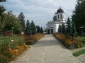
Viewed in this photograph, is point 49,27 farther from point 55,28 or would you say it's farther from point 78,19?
point 78,19

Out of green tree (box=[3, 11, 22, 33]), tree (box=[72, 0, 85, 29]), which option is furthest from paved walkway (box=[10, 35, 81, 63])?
green tree (box=[3, 11, 22, 33])

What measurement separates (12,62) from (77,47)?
1127 cm

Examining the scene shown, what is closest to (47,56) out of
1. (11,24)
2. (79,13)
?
(79,13)

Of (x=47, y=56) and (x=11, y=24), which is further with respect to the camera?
(x=11, y=24)

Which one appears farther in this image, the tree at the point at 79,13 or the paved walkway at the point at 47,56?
the tree at the point at 79,13

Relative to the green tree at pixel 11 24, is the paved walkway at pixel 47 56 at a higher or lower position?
lower

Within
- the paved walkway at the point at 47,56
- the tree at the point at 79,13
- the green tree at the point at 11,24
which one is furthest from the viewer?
the green tree at the point at 11,24

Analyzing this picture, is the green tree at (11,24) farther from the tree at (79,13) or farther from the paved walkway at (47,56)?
the paved walkway at (47,56)

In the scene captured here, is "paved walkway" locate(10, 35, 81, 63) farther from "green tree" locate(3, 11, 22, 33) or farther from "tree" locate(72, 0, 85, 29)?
"green tree" locate(3, 11, 22, 33)

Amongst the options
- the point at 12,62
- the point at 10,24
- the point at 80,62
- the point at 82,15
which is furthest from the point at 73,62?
the point at 10,24

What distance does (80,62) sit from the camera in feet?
39.1

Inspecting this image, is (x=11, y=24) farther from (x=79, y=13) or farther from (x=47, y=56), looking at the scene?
(x=47, y=56)

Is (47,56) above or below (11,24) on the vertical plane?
below

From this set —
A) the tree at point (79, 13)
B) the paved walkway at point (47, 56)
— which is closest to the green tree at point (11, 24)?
the tree at point (79, 13)
